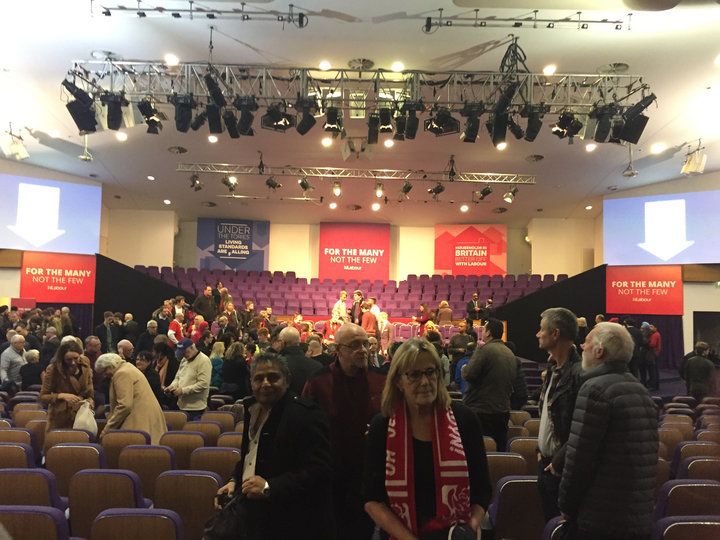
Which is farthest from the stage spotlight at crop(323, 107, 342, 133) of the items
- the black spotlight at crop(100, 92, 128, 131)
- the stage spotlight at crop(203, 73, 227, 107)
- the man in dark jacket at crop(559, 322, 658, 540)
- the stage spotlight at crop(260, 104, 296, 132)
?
the man in dark jacket at crop(559, 322, 658, 540)

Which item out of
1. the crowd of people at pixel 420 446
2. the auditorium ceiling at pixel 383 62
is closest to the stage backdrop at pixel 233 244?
the auditorium ceiling at pixel 383 62

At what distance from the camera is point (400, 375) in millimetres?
1820

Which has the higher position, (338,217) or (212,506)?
(338,217)

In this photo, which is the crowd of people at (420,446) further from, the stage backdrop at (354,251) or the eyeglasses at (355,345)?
the stage backdrop at (354,251)

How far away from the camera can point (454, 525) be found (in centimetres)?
165

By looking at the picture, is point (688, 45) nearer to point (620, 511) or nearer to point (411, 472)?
point (620, 511)

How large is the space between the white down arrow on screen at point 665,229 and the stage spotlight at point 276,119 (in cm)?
932

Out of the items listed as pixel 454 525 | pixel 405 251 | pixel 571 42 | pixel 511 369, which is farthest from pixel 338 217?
pixel 454 525

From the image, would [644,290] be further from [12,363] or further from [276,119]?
[12,363]

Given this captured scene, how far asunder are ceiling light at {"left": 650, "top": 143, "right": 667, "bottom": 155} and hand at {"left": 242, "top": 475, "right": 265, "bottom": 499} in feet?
37.4

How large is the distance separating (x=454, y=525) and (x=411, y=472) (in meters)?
0.19

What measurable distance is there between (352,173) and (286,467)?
1170 cm

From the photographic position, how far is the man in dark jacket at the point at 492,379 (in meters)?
4.33

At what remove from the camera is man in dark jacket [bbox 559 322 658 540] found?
2020mm
